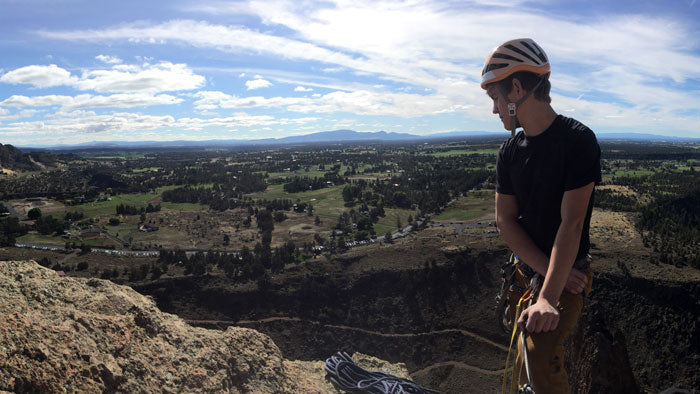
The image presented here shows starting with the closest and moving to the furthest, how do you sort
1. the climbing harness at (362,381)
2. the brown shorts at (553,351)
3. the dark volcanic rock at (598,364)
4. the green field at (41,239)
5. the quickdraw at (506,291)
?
the brown shorts at (553,351)
the quickdraw at (506,291)
the dark volcanic rock at (598,364)
the climbing harness at (362,381)
the green field at (41,239)

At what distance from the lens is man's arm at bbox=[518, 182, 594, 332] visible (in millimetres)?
3008

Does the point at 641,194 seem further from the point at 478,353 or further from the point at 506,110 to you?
the point at 506,110

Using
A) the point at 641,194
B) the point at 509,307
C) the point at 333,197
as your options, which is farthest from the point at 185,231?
the point at 641,194

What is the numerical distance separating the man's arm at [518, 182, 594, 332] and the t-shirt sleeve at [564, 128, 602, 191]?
6 cm

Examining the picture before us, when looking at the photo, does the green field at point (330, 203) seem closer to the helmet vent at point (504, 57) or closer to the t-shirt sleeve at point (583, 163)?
the helmet vent at point (504, 57)

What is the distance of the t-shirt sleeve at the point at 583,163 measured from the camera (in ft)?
9.96

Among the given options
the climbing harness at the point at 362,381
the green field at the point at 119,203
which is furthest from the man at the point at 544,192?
the green field at the point at 119,203

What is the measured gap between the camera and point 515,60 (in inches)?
130

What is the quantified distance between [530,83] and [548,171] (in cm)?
78

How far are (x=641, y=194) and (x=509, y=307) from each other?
90848 mm

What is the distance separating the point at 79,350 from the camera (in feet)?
22.6

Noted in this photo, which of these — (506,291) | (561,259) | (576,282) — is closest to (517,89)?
(561,259)

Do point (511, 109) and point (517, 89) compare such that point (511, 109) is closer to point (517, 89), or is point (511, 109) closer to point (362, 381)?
point (517, 89)

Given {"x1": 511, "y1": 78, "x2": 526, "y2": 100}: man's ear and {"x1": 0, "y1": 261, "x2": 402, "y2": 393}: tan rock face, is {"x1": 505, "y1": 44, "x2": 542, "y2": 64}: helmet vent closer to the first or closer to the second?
{"x1": 511, "y1": 78, "x2": 526, "y2": 100}: man's ear
